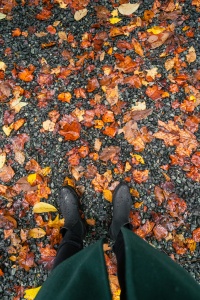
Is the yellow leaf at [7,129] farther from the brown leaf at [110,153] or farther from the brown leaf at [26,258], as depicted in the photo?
the brown leaf at [26,258]

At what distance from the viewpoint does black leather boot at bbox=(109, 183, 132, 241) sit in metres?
2.68

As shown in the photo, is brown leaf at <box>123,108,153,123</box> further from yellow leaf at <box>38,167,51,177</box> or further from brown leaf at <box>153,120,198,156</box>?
yellow leaf at <box>38,167,51,177</box>

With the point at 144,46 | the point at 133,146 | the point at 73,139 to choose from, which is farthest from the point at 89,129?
the point at 144,46

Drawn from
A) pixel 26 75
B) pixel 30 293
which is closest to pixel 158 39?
pixel 26 75

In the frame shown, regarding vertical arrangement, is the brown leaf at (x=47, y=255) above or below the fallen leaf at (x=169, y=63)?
below

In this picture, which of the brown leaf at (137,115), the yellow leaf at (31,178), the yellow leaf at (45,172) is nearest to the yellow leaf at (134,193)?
the brown leaf at (137,115)

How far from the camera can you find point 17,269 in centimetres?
273

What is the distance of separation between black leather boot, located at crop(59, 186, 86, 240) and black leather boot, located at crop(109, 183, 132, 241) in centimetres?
25

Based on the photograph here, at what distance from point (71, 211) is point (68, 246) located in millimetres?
310

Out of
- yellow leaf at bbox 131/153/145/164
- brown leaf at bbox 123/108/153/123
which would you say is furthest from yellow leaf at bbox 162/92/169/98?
yellow leaf at bbox 131/153/145/164

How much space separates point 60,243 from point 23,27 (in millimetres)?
2049

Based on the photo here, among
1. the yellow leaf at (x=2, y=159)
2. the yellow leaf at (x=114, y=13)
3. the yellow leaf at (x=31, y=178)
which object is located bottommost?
the yellow leaf at (x=31, y=178)

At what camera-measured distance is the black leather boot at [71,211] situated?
271 cm

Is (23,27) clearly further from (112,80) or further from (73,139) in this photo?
(73,139)
